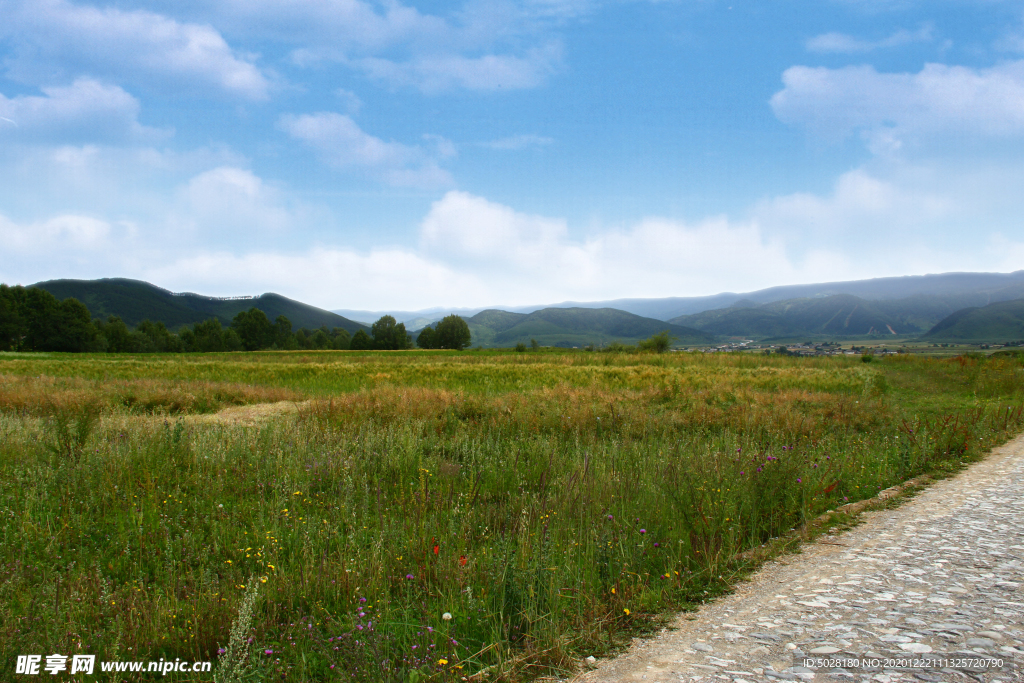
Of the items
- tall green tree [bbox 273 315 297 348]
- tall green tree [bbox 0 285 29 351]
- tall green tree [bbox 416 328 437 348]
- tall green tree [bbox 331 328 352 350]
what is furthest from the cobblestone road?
tall green tree [bbox 331 328 352 350]

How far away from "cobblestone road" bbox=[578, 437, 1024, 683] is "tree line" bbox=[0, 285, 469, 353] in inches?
4587

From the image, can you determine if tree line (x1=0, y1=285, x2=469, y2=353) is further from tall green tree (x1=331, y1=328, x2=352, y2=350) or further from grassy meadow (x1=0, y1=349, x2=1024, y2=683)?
grassy meadow (x1=0, y1=349, x2=1024, y2=683)

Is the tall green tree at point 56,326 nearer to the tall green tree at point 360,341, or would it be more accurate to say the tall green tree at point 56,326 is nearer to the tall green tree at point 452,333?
the tall green tree at point 360,341

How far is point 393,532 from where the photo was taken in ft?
16.9

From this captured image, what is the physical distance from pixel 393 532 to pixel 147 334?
14098 centimetres

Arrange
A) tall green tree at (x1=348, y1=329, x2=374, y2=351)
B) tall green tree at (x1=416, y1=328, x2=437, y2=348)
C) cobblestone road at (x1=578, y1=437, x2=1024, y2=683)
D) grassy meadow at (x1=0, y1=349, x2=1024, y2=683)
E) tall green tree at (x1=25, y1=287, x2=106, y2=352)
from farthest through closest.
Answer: tall green tree at (x1=348, y1=329, x2=374, y2=351) < tall green tree at (x1=416, y1=328, x2=437, y2=348) < tall green tree at (x1=25, y1=287, x2=106, y2=352) < grassy meadow at (x1=0, y1=349, x2=1024, y2=683) < cobblestone road at (x1=578, y1=437, x2=1024, y2=683)

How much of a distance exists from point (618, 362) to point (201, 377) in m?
29.0

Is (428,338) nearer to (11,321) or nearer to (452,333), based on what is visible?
(452,333)

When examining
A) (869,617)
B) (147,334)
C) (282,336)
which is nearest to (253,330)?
(282,336)

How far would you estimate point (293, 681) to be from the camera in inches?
124

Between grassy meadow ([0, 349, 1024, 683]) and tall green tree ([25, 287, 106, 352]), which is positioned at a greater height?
tall green tree ([25, 287, 106, 352])

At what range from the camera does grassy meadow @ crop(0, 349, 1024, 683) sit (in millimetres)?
3492

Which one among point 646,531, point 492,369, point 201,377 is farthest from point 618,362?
point 646,531

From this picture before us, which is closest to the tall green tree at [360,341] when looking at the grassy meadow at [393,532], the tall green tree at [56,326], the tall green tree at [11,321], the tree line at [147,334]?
the tree line at [147,334]
